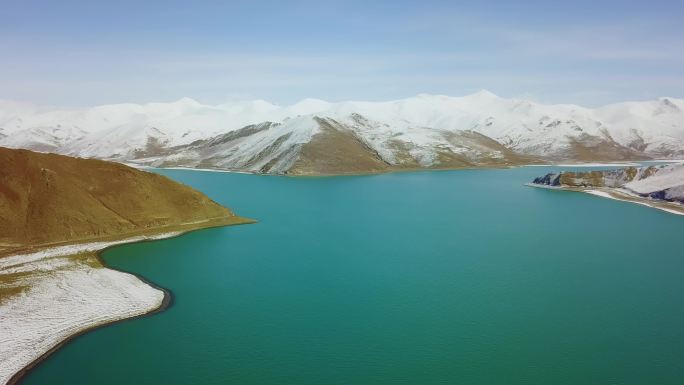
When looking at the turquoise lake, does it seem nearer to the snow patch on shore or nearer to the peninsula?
the peninsula

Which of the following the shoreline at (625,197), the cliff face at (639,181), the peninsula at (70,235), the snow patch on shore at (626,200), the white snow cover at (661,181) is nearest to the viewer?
the peninsula at (70,235)

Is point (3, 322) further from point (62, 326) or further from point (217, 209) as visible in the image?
point (217, 209)

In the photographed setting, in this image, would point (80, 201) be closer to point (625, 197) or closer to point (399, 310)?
point (399, 310)

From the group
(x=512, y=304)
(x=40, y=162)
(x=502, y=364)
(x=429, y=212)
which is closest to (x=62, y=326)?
(x=502, y=364)

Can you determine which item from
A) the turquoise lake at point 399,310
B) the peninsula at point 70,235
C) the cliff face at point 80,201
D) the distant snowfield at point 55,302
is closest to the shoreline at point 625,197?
the turquoise lake at point 399,310

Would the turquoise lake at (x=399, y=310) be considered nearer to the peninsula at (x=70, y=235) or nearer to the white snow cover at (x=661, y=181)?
the peninsula at (x=70, y=235)

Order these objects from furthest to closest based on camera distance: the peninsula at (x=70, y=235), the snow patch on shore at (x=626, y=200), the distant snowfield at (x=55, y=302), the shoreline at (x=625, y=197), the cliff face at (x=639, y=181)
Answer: the cliff face at (x=639, y=181)
the shoreline at (x=625, y=197)
the snow patch on shore at (x=626, y=200)
the peninsula at (x=70, y=235)
the distant snowfield at (x=55, y=302)
